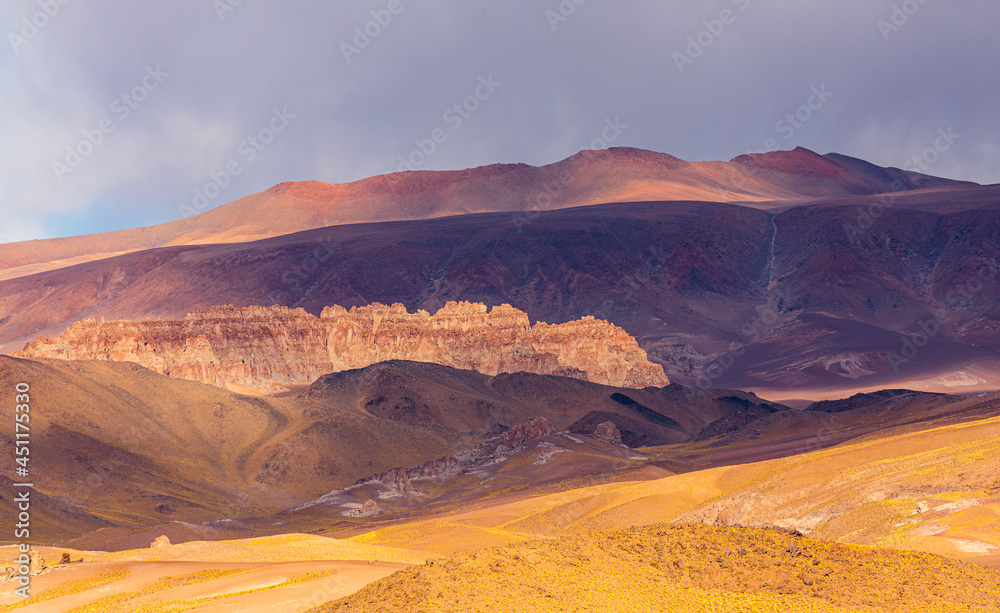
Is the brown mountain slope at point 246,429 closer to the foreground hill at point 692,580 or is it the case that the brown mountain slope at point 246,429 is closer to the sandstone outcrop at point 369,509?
the sandstone outcrop at point 369,509

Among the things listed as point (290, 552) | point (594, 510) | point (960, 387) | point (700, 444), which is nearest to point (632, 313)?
point (960, 387)

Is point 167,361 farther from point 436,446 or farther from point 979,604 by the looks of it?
point 979,604

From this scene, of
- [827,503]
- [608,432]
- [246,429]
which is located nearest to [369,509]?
[246,429]

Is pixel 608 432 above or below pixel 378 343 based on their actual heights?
below

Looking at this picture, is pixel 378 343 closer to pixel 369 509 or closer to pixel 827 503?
pixel 369 509

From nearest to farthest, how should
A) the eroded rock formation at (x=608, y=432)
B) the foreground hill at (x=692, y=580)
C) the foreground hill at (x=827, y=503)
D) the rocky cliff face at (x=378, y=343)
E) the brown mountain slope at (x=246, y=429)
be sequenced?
1. the foreground hill at (x=692, y=580)
2. the foreground hill at (x=827, y=503)
3. the brown mountain slope at (x=246, y=429)
4. the eroded rock formation at (x=608, y=432)
5. the rocky cliff face at (x=378, y=343)

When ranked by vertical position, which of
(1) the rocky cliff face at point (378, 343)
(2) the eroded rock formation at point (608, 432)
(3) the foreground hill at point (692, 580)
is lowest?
(3) the foreground hill at point (692, 580)

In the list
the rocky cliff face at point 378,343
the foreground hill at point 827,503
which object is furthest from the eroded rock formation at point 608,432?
the rocky cliff face at point 378,343
